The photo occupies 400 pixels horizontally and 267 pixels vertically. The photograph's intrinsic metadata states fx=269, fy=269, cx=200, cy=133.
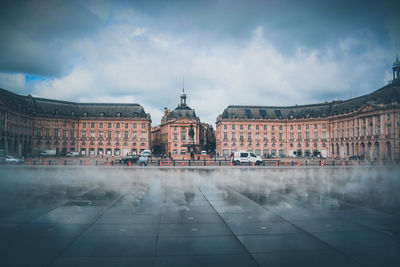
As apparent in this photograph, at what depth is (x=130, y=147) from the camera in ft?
326

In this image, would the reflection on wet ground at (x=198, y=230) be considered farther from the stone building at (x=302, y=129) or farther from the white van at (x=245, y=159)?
the stone building at (x=302, y=129)

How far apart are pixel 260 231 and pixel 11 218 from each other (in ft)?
31.2

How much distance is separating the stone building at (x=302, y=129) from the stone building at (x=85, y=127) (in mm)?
32575

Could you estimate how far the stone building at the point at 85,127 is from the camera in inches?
3489

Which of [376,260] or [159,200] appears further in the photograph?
[159,200]

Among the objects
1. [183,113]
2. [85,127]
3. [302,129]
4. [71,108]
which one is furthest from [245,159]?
[71,108]

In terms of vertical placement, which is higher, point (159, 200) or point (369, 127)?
point (369, 127)

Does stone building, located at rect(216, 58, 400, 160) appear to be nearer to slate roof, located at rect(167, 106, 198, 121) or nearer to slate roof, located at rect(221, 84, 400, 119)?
slate roof, located at rect(221, 84, 400, 119)

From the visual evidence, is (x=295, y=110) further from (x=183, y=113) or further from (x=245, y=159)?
(x=245, y=159)

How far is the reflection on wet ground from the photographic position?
7094 millimetres

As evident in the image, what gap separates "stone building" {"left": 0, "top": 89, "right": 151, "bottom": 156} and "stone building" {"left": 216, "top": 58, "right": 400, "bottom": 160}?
107 ft

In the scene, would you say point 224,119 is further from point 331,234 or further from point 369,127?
point 331,234

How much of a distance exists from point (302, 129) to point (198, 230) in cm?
9940

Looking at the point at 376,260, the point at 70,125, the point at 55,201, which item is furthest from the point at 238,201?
the point at 70,125
